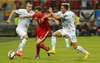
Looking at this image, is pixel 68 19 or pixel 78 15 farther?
pixel 78 15

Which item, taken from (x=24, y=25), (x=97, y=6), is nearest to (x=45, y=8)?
(x=97, y=6)

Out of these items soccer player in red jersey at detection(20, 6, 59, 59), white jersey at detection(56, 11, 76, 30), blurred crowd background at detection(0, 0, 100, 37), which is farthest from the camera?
blurred crowd background at detection(0, 0, 100, 37)

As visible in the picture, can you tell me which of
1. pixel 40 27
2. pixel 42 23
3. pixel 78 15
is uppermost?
pixel 42 23

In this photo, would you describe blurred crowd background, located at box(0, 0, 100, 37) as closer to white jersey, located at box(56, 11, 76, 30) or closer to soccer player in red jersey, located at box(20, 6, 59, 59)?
soccer player in red jersey, located at box(20, 6, 59, 59)

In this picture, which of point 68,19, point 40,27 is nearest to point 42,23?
point 40,27

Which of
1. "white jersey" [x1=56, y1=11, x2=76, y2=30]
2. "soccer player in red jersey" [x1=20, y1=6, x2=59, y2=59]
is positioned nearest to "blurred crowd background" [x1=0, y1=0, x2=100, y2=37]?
"soccer player in red jersey" [x1=20, y1=6, x2=59, y2=59]

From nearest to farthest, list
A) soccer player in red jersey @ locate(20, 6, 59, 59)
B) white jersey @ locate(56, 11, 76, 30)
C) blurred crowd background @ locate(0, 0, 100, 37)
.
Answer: white jersey @ locate(56, 11, 76, 30)
soccer player in red jersey @ locate(20, 6, 59, 59)
blurred crowd background @ locate(0, 0, 100, 37)

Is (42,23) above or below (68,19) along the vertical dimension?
below

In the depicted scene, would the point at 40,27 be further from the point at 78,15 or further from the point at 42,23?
the point at 78,15

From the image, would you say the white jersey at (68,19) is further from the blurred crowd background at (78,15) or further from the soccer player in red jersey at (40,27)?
the blurred crowd background at (78,15)

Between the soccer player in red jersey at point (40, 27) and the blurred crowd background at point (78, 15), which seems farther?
the blurred crowd background at point (78, 15)

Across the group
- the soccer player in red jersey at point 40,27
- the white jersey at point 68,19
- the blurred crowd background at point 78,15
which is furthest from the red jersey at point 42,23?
the blurred crowd background at point 78,15

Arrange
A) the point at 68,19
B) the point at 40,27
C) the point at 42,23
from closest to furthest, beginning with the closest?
the point at 68,19 < the point at 42,23 < the point at 40,27

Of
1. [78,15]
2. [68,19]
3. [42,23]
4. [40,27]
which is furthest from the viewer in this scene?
[78,15]
